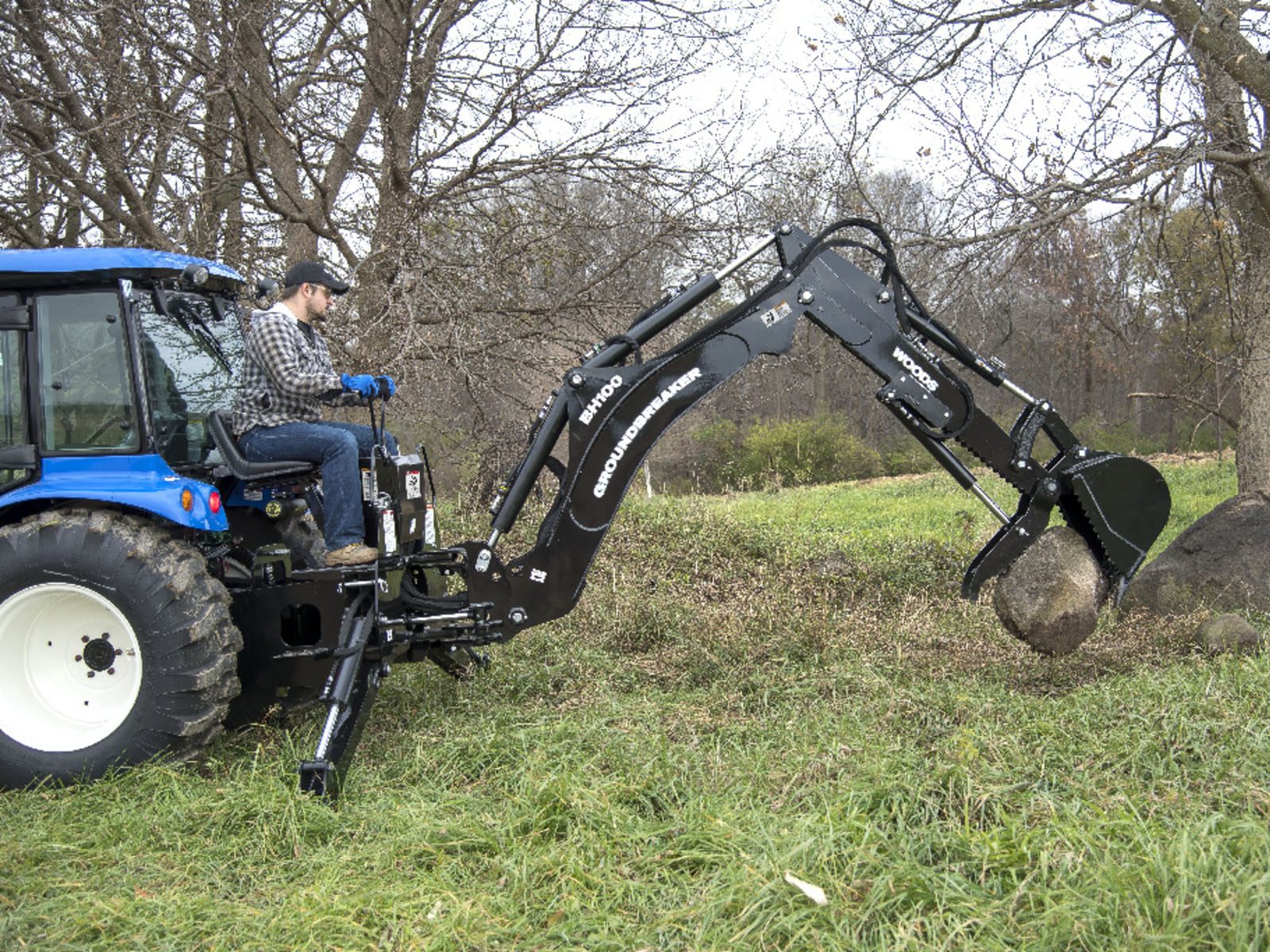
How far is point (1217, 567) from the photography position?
666 centimetres

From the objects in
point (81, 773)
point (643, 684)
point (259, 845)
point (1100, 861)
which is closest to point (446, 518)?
point (643, 684)

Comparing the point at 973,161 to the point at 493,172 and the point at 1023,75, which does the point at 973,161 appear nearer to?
the point at 1023,75

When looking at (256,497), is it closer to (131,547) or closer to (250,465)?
(250,465)

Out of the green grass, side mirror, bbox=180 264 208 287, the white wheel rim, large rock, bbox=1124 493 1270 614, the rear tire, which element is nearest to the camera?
the green grass

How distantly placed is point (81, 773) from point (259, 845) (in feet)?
4.03

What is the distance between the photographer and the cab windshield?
4953mm

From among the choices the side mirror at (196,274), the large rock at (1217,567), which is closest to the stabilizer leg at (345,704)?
the side mirror at (196,274)

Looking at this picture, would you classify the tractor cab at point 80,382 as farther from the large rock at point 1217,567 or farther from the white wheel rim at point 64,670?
the large rock at point 1217,567

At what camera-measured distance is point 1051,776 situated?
12.5 feet

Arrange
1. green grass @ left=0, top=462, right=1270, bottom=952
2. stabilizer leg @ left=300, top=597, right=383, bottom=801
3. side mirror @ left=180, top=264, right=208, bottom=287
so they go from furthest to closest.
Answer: side mirror @ left=180, top=264, right=208, bottom=287 < stabilizer leg @ left=300, top=597, right=383, bottom=801 < green grass @ left=0, top=462, right=1270, bottom=952

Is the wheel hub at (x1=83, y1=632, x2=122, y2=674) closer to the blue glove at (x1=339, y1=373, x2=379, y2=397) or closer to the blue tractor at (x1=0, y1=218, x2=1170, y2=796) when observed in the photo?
the blue tractor at (x1=0, y1=218, x2=1170, y2=796)

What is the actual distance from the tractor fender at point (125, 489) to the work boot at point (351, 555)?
0.49 metres

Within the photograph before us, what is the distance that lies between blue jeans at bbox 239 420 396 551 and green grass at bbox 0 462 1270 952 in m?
0.98

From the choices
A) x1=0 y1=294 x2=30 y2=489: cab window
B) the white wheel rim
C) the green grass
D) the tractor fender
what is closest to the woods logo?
the green grass
